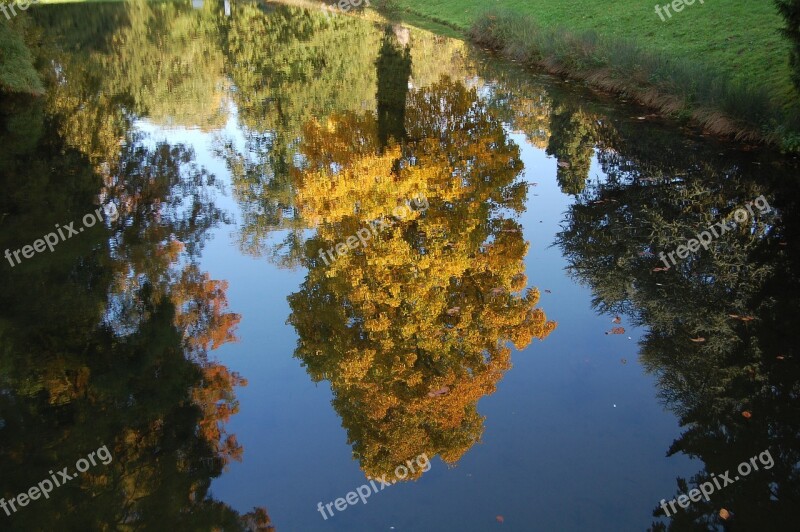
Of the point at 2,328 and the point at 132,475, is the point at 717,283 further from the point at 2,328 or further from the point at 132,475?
the point at 2,328

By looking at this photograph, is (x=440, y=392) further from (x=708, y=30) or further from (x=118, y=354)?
(x=708, y=30)

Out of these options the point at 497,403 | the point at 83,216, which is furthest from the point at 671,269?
the point at 83,216

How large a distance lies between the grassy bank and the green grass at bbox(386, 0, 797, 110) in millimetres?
35

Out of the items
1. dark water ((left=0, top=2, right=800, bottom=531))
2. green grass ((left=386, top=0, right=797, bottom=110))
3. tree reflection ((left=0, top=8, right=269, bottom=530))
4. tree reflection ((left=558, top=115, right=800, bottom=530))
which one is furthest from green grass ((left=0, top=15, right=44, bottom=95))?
green grass ((left=386, top=0, right=797, bottom=110))

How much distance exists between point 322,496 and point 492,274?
444 centimetres

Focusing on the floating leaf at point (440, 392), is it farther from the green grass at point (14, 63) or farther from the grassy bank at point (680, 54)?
the green grass at point (14, 63)

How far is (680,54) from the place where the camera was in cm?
1883

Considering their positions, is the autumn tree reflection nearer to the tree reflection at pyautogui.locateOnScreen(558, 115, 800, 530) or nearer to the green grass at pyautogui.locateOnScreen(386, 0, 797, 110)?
the tree reflection at pyautogui.locateOnScreen(558, 115, 800, 530)

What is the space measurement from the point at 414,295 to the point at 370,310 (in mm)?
613

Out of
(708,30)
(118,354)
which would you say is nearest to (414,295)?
(118,354)

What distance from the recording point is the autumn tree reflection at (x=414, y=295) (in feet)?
21.6

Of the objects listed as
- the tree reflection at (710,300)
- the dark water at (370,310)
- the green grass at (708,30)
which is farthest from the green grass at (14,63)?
the green grass at (708,30)

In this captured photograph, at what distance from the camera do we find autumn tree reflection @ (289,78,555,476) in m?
6.60

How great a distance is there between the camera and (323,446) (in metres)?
6.16
